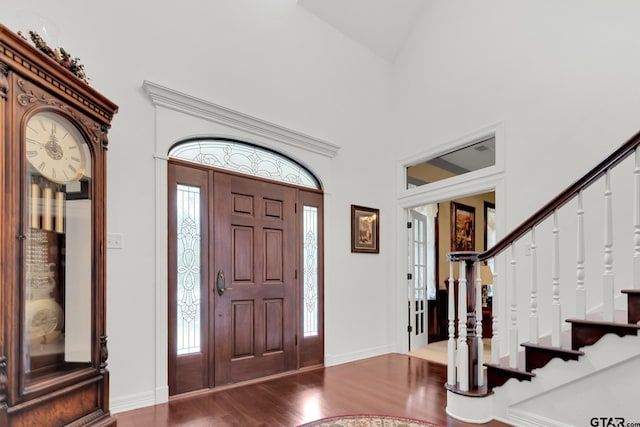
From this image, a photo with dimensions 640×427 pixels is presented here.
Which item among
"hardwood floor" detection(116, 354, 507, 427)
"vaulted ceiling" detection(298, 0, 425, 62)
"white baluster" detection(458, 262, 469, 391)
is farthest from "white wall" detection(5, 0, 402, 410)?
"white baluster" detection(458, 262, 469, 391)

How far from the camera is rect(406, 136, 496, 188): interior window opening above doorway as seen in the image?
13.6ft

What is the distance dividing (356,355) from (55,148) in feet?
12.4

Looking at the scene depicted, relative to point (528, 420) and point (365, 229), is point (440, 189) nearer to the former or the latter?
point (365, 229)

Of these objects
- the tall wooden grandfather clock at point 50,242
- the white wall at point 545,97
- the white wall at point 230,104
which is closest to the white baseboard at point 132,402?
the white wall at point 230,104

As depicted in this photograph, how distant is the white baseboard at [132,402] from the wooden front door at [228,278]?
0.58 feet

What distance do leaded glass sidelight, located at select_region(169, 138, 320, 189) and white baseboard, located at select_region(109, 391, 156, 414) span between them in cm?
202

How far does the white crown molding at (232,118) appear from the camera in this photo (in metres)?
3.12

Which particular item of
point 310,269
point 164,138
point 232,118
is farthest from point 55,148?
point 310,269

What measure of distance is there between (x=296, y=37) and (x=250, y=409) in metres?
3.88

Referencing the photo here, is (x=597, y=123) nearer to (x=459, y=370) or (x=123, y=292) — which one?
(x=459, y=370)

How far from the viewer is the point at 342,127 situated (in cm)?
457

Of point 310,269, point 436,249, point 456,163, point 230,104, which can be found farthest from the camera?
point 436,249

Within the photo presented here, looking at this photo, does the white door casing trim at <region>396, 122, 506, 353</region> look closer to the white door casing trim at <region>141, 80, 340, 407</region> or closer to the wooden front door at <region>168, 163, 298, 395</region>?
the wooden front door at <region>168, 163, 298, 395</region>

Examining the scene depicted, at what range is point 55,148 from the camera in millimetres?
1922
